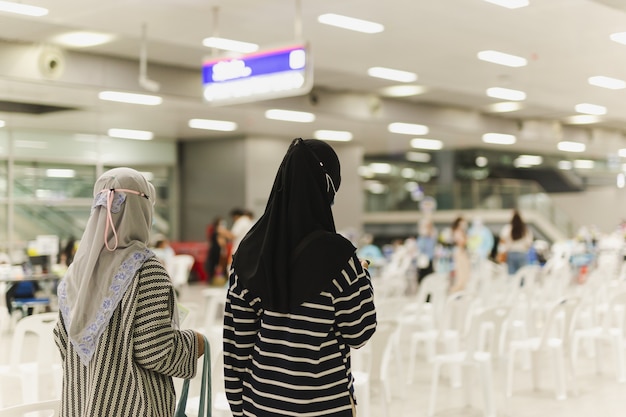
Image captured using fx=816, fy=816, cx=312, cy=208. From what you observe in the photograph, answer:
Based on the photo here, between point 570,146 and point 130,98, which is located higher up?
point 130,98

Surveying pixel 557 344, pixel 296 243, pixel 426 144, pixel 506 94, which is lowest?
pixel 557 344

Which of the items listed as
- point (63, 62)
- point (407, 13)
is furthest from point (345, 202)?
point (407, 13)

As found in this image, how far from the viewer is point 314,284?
8.02 feet

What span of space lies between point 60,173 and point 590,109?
9.40 m

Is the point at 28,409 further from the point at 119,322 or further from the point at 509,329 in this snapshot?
the point at 509,329

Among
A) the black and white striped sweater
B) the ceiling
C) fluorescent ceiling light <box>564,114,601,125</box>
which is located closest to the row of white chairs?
the ceiling

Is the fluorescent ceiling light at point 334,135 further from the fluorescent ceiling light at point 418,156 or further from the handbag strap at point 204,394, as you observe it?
the handbag strap at point 204,394

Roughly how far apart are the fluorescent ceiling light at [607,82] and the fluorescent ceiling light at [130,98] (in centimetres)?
607

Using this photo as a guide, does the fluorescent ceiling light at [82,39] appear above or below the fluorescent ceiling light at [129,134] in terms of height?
above

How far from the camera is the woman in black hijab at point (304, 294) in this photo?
2457 mm

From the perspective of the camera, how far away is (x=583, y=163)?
17.1m

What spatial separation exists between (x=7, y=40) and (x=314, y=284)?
8.28m

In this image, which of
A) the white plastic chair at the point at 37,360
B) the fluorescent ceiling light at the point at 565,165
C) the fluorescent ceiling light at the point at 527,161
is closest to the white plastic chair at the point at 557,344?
the white plastic chair at the point at 37,360

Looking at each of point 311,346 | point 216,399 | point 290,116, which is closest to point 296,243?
point 311,346
